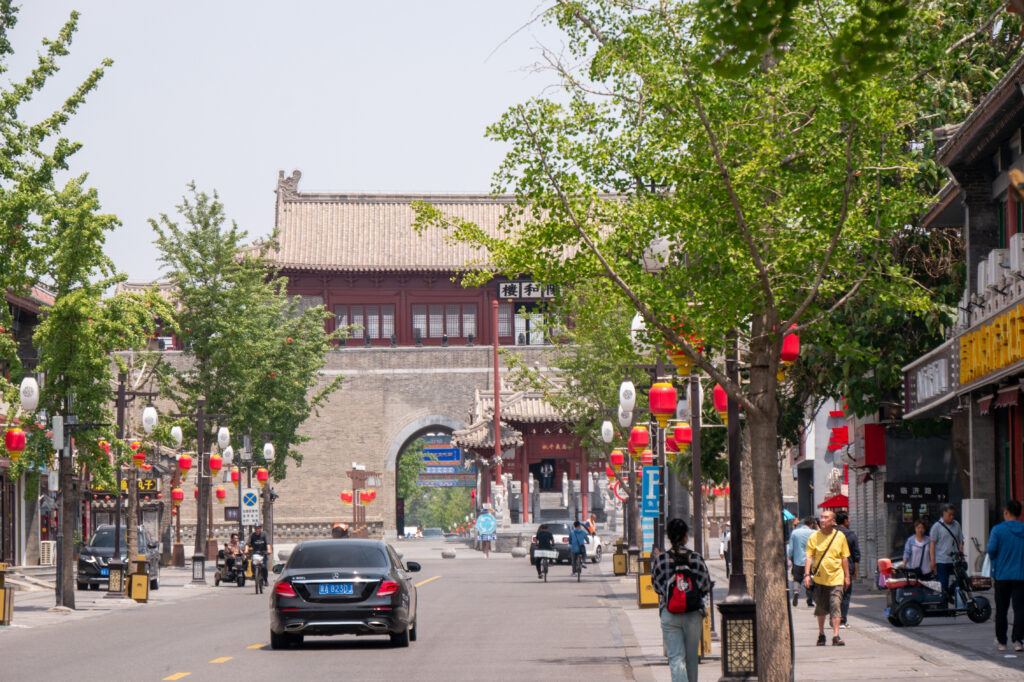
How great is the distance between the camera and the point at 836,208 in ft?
47.5

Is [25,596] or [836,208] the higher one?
[836,208]

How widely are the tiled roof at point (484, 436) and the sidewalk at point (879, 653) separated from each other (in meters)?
39.7

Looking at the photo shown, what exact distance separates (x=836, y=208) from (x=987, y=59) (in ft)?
38.3

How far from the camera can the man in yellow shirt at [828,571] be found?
18.9m

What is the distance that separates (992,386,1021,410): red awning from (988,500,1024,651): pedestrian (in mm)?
5076

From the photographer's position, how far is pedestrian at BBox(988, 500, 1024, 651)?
1666 cm

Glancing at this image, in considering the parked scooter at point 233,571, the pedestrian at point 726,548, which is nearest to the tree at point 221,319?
the parked scooter at point 233,571

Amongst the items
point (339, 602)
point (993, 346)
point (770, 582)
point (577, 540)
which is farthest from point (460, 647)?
point (577, 540)

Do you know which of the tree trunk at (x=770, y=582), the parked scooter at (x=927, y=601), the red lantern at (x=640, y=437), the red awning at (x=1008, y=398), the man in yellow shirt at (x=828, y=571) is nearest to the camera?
the tree trunk at (x=770, y=582)

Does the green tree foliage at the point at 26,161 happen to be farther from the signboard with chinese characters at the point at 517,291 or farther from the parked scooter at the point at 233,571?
the signboard with chinese characters at the point at 517,291

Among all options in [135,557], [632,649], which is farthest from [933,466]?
[135,557]

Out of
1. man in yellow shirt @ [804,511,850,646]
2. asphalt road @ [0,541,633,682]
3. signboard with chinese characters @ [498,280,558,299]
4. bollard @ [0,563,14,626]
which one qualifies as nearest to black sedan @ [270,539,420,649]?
asphalt road @ [0,541,633,682]

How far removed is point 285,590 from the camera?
1916cm

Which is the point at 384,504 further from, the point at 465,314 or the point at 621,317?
the point at 621,317
